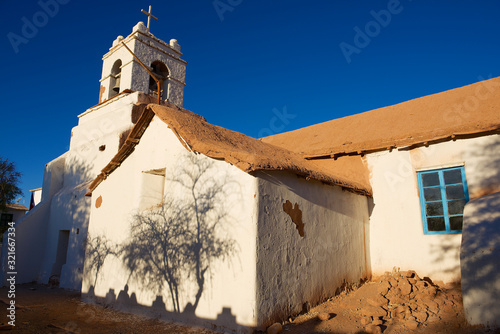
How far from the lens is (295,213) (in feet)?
20.5

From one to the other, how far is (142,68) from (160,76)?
2.91ft

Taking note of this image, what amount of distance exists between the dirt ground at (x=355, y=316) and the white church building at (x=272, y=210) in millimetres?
258

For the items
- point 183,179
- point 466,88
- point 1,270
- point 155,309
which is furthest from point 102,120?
point 466,88

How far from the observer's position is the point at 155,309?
6426 millimetres

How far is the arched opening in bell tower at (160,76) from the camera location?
542 inches

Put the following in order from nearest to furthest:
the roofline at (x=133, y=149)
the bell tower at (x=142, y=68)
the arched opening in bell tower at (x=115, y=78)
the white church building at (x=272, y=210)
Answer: the white church building at (x=272, y=210) → the roofline at (x=133, y=149) → the bell tower at (x=142, y=68) → the arched opening in bell tower at (x=115, y=78)

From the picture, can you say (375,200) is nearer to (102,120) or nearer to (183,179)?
(183,179)

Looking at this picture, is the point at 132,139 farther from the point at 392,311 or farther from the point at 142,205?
the point at 392,311

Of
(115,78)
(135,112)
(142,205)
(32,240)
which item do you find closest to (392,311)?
(142,205)

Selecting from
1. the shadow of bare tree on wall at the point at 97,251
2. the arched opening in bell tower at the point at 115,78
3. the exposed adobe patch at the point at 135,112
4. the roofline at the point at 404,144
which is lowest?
the shadow of bare tree on wall at the point at 97,251

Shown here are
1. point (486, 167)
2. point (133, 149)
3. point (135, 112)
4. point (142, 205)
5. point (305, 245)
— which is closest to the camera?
Answer: point (305, 245)

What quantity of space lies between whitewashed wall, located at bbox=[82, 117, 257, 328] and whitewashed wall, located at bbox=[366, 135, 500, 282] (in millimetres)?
4768

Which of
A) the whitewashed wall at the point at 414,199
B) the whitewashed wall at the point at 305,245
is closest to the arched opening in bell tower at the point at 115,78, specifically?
the whitewashed wall at the point at 305,245

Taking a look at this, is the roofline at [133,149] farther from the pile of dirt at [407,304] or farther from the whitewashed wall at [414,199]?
the pile of dirt at [407,304]
